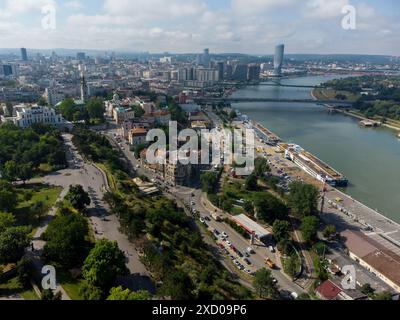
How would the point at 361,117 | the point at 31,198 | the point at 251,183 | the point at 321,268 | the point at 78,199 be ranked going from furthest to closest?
the point at 361,117 < the point at 251,183 < the point at 31,198 < the point at 78,199 < the point at 321,268

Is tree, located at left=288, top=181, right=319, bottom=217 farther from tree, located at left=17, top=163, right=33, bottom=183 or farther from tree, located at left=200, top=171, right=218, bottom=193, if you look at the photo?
tree, located at left=17, top=163, right=33, bottom=183

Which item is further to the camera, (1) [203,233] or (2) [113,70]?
(2) [113,70]

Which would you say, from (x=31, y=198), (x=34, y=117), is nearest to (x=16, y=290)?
(x=31, y=198)

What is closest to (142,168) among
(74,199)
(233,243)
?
(74,199)

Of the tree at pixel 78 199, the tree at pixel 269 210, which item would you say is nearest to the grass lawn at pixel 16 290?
the tree at pixel 78 199

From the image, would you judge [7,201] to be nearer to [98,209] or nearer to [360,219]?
[98,209]
